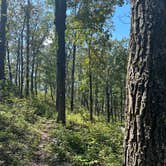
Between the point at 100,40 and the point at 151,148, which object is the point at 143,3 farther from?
the point at 100,40

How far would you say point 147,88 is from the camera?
10.8ft

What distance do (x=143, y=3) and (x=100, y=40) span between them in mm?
11906

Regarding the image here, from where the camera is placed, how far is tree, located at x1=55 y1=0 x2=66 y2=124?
47.3ft

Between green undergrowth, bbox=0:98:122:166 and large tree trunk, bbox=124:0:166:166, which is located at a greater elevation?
large tree trunk, bbox=124:0:166:166

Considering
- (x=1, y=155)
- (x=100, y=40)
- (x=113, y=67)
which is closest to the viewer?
(x=1, y=155)

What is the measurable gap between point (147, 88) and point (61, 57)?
11.4 metres

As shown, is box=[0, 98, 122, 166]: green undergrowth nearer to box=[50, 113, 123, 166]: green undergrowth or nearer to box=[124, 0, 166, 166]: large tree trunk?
box=[50, 113, 123, 166]: green undergrowth

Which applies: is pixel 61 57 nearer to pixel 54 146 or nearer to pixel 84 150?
pixel 84 150

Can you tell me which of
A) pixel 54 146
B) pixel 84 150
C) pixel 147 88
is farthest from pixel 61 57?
pixel 147 88

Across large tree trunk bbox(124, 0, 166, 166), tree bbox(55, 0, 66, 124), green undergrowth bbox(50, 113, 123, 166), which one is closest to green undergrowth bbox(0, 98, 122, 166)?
green undergrowth bbox(50, 113, 123, 166)

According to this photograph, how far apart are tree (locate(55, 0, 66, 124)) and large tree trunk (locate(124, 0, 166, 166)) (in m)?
11.0

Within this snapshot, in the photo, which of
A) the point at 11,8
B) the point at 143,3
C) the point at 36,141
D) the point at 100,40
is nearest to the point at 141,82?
the point at 143,3

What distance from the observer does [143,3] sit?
348 centimetres

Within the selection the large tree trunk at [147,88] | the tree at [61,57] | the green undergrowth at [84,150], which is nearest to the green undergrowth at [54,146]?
the green undergrowth at [84,150]
